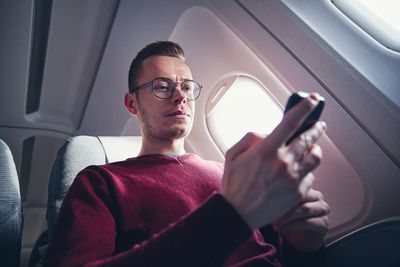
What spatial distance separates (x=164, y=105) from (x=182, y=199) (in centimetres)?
50

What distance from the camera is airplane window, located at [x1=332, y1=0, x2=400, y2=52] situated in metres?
1.05

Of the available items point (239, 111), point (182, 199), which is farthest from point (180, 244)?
point (239, 111)

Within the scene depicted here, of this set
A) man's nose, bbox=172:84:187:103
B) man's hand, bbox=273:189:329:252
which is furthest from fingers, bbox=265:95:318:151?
man's nose, bbox=172:84:187:103

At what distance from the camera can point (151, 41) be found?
1.65m

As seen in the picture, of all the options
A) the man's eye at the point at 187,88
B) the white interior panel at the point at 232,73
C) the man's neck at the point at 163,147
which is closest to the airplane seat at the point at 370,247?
the white interior panel at the point at 232,73

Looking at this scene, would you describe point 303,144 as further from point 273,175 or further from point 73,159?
point 73,159

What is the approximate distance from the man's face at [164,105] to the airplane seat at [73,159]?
265mm

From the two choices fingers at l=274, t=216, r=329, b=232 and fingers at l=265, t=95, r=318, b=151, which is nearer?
fingers at l=265, t=95, r=318, b=151

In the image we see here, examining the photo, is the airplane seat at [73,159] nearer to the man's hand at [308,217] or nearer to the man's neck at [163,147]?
the man's neck at [163,147]

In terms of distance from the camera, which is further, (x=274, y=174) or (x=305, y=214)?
(x=305, y=214)

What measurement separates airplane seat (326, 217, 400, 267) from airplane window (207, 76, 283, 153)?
0.67m

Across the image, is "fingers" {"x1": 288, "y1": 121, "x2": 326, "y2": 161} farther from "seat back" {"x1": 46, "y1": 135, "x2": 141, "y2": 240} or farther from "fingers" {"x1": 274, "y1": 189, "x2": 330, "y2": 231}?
"seat back" {"x1": 46, "y1": 135, "x2": 141, "y2": 240}

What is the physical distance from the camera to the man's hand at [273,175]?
520mm

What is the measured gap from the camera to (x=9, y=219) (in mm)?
1103
